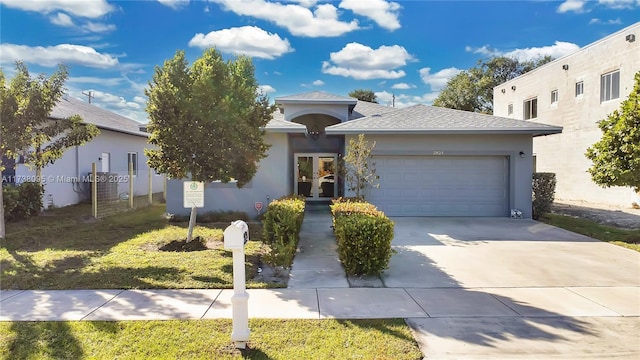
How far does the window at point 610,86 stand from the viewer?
16125mm

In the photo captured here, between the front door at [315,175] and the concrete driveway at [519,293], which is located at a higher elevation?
the front door at [315,175]

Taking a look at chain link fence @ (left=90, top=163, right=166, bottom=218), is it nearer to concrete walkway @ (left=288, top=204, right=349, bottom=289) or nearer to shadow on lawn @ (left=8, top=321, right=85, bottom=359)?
concrete walkway @ (left=288, top=204, right=349, bottom=289)

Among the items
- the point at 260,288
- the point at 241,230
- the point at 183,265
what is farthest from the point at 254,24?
the point at 241,230

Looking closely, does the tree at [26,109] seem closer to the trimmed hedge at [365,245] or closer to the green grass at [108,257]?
the green grass at [108,257]

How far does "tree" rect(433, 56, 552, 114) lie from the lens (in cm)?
3725

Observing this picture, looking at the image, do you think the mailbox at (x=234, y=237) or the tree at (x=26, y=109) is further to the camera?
the tree at (x=26, y=109)

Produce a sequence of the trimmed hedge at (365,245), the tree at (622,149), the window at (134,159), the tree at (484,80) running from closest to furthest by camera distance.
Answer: the trimmed hedge at (365,245) → the tree at (622,149) → the window at (134,159) → the tree at (484,80)

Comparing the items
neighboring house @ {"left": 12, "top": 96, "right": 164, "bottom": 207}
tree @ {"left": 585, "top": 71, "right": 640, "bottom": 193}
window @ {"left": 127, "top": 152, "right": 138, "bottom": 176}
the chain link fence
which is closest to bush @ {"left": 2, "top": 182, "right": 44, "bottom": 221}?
neighboring house @ {"left": 12, "top": 96, "right": 164, "bottom": 207}

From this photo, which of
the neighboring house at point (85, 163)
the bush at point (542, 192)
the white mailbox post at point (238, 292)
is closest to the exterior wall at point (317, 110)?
the neighboring house at point (85, 163)

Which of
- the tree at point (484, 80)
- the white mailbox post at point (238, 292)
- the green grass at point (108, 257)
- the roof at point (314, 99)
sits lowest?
the green grass at point (108, 257)

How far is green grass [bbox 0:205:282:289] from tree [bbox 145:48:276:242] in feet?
6.37

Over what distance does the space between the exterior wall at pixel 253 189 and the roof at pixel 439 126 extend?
1.90 m

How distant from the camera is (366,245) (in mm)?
6438

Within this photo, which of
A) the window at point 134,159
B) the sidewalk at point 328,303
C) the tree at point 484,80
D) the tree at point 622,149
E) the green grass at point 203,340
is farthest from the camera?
the tree at point 484,80
